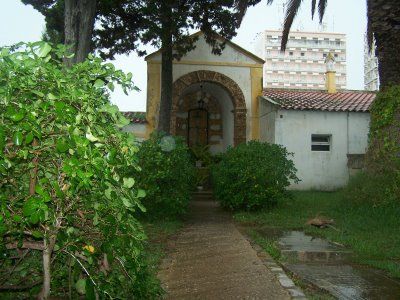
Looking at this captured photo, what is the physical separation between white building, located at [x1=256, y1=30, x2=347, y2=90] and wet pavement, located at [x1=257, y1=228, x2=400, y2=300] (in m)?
94.2

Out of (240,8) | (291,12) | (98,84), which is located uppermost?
(240,8)

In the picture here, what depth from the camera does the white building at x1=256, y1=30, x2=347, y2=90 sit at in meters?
99.5

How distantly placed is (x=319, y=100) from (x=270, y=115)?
335 cm

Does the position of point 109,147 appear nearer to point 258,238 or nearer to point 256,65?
point 258,238

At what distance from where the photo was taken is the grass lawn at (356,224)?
259 inches

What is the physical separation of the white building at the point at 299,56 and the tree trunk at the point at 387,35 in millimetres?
90157

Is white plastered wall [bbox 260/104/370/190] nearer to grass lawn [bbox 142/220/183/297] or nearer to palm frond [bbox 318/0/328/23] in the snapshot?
palm frond [bbox 318/0/328/23]

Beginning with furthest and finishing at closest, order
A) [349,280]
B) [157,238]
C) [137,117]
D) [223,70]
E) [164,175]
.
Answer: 1. [223,70]
2. [137,117]
3. [164,175]
4. [157,238]
5. [349,280]

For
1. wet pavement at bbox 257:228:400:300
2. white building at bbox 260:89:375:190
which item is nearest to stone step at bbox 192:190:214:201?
white building at bbox 260:89:375:190

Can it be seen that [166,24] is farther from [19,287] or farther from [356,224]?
→ [19,287]

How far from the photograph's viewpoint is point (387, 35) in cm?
1024

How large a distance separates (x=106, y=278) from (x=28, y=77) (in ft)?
3.82

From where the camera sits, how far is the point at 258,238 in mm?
8039

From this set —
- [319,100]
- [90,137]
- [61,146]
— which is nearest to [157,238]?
[90,137]
